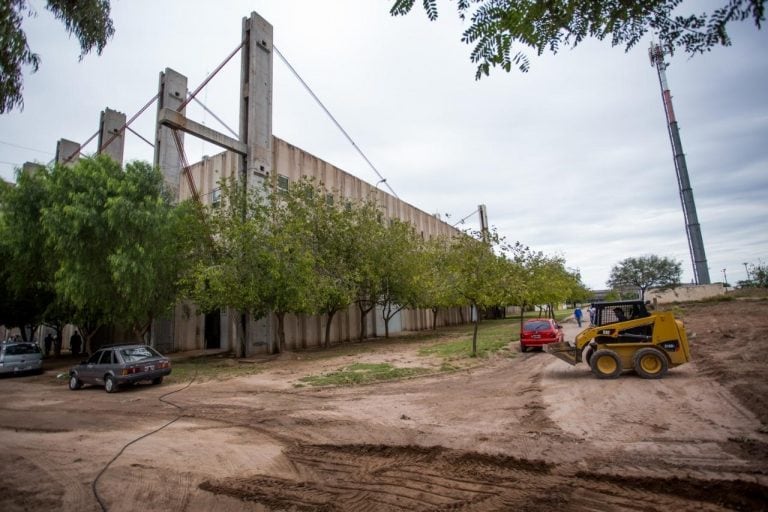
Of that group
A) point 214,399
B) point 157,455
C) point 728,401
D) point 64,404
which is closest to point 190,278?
point 64,404

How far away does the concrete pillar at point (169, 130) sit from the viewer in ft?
92.0

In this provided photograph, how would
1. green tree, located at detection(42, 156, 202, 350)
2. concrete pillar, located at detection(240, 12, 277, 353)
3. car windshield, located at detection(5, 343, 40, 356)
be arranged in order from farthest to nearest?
concrete pillar, located at detection(240, 12, 277, 353) < car windshield, located at detection(5, 343, 40, 356) < green tree, located at detection(42, 156, 202, 350)

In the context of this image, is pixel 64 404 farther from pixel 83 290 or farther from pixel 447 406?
pixel 447 406

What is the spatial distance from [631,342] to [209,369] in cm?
1743

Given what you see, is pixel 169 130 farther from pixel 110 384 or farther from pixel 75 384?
pixel 110 384

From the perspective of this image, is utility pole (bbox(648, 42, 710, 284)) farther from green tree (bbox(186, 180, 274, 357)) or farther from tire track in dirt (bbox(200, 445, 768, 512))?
tire track in dirt (bbox(200, 445, 768, 512))

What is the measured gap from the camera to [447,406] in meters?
9.75

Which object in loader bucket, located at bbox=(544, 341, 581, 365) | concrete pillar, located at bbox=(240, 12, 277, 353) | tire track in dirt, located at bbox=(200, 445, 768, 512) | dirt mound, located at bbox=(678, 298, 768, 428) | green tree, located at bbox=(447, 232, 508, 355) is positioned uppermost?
concrete pillar, located at bbox=(240, 12, 277, 353)

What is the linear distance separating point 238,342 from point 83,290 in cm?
834

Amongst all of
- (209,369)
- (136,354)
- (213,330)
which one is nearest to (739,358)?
(209,369)

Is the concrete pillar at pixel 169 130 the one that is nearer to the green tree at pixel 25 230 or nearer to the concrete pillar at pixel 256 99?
the concrete pillar at pixel 256 99

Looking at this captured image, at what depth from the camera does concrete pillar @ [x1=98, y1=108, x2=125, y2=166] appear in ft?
108

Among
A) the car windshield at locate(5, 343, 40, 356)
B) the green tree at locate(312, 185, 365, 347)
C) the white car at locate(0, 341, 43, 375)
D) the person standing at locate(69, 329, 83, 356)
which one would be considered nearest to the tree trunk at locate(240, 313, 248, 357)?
the green tree at locate(312, 185, 365, 347)

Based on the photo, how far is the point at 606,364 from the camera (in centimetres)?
1174
